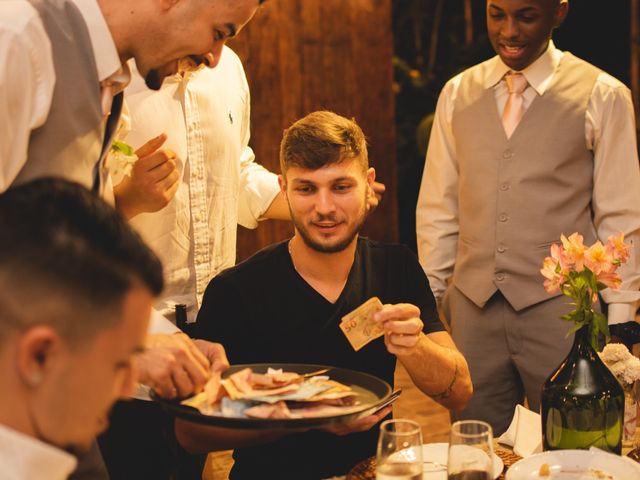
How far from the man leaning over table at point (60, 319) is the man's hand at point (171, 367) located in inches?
23.2

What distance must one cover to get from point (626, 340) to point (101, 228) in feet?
5.85

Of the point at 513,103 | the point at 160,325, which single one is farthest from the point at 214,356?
the point at 513,103

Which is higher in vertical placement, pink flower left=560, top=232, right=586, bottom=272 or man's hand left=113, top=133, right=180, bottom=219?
man's hand left=113, top=133, right=180, bottom=219

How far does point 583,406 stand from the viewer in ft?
5.91

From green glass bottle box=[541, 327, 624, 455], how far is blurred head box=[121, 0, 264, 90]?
0.97 meters

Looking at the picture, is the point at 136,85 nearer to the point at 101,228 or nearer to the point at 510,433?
the point at 510,433

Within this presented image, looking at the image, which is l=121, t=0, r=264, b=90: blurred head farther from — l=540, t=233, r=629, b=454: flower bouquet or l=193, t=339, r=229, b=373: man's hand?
l=540, t=233, r=629, b=454: flower bouquet

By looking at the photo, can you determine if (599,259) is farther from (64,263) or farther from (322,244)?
(64,263)

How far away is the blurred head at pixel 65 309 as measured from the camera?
89 centimetres

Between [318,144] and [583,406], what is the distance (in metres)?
0.96

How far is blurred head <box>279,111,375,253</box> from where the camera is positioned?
7.58 ft

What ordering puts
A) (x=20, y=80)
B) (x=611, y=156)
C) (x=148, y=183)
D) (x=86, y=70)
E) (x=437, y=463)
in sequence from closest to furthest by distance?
(x=20, y=80)
(x=86, y=70)
(x=437, y=463)
(x=148, y=183)
(x=611, y=156)

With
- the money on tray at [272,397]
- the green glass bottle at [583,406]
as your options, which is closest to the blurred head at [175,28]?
the money on tray at [272,397]

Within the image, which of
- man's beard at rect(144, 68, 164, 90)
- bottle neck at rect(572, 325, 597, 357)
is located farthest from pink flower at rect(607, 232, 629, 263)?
man's beard at rect(144, 68, 164, 90)
